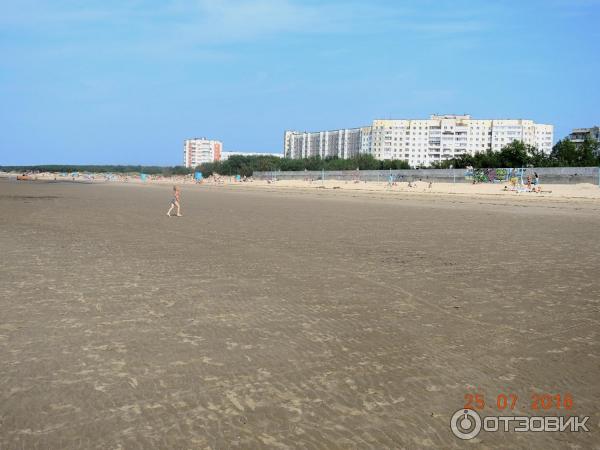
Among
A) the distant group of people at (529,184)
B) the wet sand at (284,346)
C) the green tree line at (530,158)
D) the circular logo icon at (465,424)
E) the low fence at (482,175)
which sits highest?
the green tree line at (530,158)

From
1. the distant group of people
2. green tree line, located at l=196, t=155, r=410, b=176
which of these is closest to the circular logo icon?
the distant group of people

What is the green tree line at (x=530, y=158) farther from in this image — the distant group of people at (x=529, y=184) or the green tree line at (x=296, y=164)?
the green tree line at (x=296, y=164)

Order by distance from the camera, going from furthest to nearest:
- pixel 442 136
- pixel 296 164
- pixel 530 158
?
1. pixel 442 136
2. pixel 296 164
3. pixel 530 158

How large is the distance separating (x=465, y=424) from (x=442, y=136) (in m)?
176

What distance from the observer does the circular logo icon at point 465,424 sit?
135 inches

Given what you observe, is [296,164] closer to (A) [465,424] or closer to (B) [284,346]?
(B) [284,346]

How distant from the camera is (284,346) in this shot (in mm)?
5062

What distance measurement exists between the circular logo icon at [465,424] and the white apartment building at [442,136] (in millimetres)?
168821

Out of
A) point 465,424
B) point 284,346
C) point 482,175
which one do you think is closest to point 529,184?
point 482,175

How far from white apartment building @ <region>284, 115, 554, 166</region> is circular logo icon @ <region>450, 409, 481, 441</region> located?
16882cm


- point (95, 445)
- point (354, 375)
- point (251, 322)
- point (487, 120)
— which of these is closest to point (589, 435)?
point (354, 375)

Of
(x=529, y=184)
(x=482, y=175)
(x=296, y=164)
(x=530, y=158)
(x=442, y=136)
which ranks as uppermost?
(x=442, y=136)

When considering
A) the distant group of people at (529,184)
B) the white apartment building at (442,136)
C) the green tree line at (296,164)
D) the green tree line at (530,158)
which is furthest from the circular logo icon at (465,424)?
the white apartment building at (442,136)

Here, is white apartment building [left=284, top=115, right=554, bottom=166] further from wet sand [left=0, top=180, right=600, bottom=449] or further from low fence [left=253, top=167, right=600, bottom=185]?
wet sand [left=0, top=180, right=600, bottom=449]
